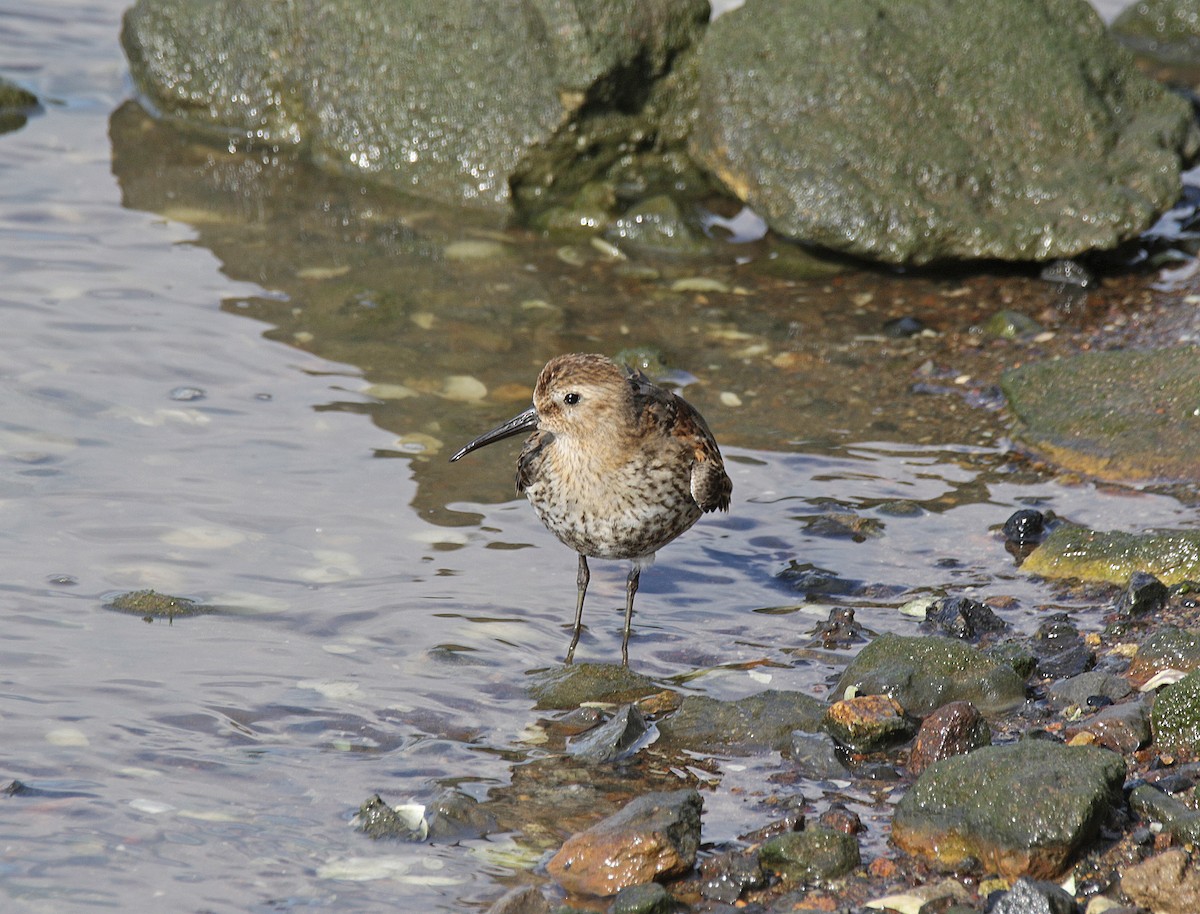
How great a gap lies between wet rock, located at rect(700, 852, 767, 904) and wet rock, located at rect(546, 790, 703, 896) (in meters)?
0.08

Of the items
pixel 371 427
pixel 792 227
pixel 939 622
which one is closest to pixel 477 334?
pixel 371 427

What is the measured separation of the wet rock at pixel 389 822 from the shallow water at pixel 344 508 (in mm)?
75

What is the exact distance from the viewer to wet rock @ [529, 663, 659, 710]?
6320 millimetres

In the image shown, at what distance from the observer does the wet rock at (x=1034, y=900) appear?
4.32 metres

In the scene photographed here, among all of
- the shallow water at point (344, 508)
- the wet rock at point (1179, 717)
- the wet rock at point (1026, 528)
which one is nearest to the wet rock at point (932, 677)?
the shallow water at point (344, 508)

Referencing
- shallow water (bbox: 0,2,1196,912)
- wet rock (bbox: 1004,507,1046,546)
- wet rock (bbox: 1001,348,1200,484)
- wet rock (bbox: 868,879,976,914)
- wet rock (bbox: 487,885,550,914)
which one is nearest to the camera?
wet rock (bbox: 868,879,976,914)

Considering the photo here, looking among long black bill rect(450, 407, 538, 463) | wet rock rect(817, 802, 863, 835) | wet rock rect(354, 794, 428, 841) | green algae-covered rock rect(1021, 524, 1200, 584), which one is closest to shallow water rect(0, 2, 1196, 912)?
wet rock rect(354, 794, 428, 841)

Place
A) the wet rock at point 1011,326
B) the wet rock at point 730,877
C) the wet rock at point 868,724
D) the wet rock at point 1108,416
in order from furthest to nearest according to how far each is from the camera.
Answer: the wet rock at point 1011,326 → the wet rock at point 1108,416 → the wet rock at point 868,724 → the wet rock at point 730,877

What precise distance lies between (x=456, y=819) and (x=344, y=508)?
9.44 feet

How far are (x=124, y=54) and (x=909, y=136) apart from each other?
24.2 ft

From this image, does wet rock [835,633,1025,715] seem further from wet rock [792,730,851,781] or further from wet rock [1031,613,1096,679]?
wet rock [792,730,851,781]

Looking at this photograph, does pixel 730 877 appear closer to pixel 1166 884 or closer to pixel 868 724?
pixel 868 724

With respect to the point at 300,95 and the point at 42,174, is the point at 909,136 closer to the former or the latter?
the point at 300,95

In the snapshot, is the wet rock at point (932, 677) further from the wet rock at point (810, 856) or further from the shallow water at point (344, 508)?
the wet rock at point (810, 856)
